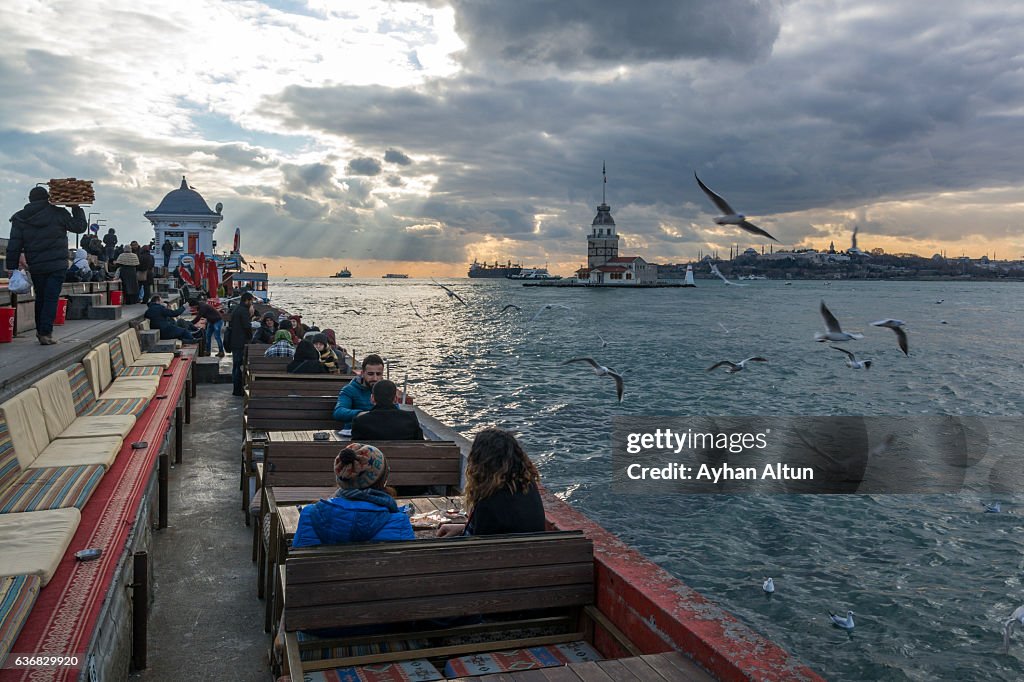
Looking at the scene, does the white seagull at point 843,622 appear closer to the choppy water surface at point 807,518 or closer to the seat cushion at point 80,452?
the choppy water surface at point 807,518

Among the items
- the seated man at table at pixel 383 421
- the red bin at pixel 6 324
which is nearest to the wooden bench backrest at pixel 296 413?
the seated man at table at pixel 383 421

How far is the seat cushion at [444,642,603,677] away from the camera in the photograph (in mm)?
3736

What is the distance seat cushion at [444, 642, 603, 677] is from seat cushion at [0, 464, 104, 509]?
10.1ft

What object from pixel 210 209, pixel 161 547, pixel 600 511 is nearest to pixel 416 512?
pixel 161 547

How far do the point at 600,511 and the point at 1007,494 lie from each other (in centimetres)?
798

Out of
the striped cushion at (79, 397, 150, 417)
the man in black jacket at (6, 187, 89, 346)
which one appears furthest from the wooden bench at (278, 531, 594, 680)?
the man in black jacket at (6, 187, 89, 346)

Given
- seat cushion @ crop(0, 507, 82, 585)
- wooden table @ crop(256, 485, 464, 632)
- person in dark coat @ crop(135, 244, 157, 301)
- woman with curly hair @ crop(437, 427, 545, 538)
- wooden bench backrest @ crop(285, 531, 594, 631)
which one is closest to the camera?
wooden bench backrest @ crop(285, 531, 594, 631)

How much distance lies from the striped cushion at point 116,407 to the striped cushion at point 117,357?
2.40 meters

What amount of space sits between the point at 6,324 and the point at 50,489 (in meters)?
6.86

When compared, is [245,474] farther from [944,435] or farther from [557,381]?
[557,381]

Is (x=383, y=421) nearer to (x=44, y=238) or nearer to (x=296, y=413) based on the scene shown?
(x=296, y=413)

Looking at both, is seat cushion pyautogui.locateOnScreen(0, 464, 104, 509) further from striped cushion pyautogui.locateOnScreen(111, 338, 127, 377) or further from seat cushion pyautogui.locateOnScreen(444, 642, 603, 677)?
striped cushion pyautogui.locateOnScreen(111, 338, 127, 377)

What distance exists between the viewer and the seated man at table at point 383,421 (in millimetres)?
6754

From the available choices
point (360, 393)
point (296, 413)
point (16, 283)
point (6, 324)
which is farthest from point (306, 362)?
point (16, 283)
